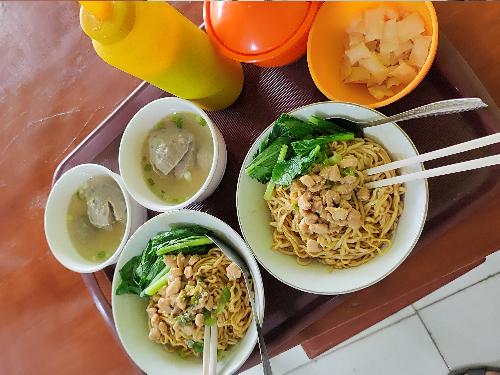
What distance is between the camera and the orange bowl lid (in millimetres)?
1297

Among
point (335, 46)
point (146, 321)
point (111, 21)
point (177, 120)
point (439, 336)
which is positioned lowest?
point (439, 336)

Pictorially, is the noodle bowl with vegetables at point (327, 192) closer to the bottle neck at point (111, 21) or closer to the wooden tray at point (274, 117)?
the wooden tray at point (274, 117)

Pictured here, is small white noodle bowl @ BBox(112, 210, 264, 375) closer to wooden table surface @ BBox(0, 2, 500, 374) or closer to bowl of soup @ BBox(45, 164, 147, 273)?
bowl of soup @ BBox(45, 164, 147, 273)

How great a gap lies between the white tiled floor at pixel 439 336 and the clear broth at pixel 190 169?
0.95 metres

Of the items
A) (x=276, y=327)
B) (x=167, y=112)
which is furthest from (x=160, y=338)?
(x=167, y=112)

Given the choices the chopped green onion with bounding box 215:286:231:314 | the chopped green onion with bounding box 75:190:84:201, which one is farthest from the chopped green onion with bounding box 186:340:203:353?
the chopped green onion with bounding box 75:190:84:201

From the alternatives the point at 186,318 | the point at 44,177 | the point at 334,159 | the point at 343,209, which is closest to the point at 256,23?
the point at 334,159

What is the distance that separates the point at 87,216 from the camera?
5.32 ft

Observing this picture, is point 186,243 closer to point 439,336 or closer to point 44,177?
point 44,177

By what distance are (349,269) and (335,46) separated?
555mm

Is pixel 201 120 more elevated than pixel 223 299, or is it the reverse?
pixel 201 120

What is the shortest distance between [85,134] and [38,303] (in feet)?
1.75

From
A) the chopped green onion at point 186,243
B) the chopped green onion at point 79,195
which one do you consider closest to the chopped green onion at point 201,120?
the chopped green onion at point 186,243

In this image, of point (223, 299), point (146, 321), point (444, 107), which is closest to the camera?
point (444, 107)
